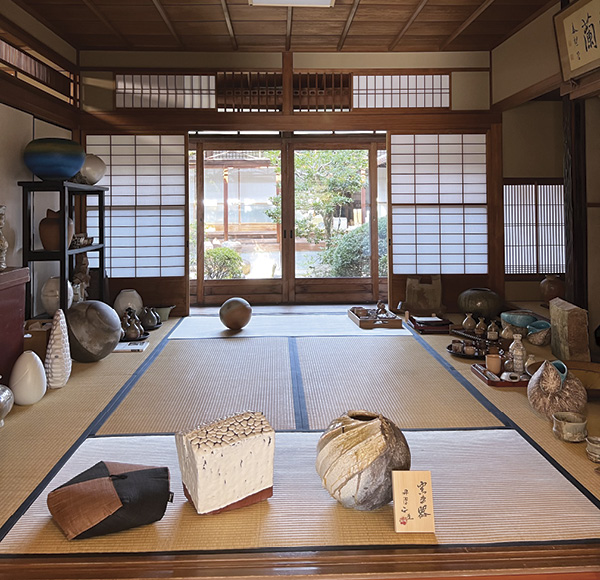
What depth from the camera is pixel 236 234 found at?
7551mm

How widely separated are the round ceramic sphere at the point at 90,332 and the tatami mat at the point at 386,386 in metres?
1.43

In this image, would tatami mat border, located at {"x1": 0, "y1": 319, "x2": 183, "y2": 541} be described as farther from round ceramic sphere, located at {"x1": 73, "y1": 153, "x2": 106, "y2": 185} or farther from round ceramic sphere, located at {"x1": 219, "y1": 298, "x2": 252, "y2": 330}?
round ceramic sphere, located at {"x1": 73, "y1": 153, "x2": 106, "y2": 185}

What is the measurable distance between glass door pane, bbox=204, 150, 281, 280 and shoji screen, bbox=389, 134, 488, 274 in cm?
175

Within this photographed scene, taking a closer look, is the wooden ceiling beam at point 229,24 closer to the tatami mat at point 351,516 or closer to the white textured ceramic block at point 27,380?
the white textured ceramic block at point 27,380

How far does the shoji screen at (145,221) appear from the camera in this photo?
6402 millimetres

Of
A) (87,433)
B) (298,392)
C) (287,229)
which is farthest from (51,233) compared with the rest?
(287,229)

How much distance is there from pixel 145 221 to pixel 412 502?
17.4 feet

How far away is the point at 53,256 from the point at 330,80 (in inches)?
140

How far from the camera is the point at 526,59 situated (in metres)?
5.49

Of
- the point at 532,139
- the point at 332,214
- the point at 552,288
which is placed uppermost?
the point at 532,139

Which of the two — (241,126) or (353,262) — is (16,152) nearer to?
(241,126)

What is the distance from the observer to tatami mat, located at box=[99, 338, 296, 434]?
9.47ft

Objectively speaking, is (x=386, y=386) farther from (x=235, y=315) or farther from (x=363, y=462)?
(x=235, y=315)

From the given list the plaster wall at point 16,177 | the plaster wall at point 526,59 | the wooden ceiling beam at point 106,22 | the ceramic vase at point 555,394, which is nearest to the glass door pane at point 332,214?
the plaster wall at point 526,59
